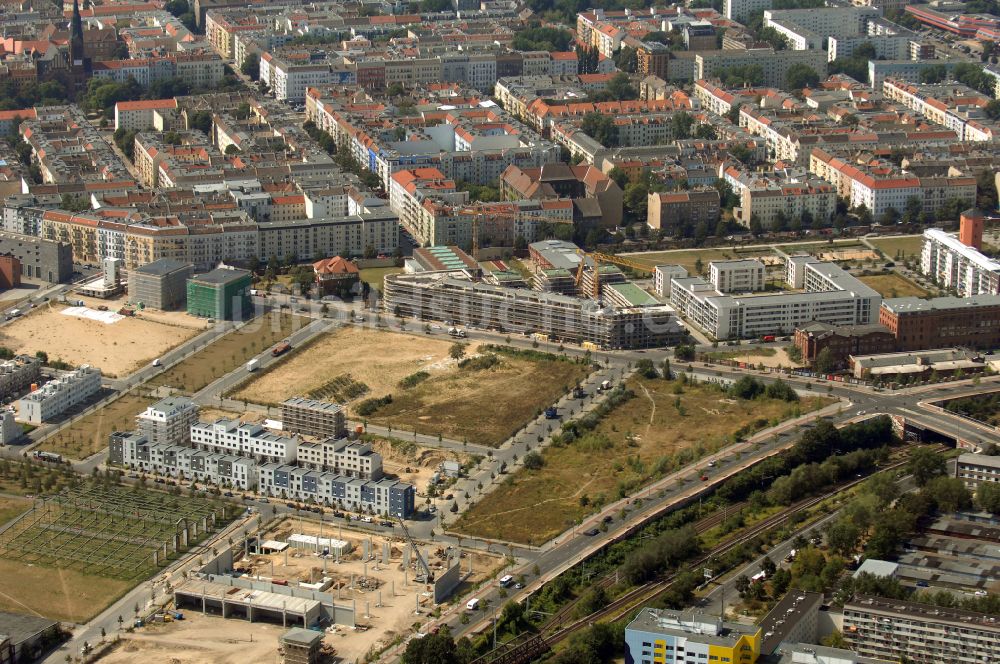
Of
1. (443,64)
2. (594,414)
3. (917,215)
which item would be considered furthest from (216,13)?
(594,414)

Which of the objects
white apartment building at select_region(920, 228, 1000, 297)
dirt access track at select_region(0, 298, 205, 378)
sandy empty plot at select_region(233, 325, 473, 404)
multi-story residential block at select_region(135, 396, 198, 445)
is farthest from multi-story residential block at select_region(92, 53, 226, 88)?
multi-story residential block at select_region(135, 396, 198, 445)

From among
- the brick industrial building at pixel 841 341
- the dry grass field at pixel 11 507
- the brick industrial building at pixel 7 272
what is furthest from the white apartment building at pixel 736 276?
the dry grass field at pixel 11 507

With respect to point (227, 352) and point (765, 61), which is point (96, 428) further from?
point (765, 61)

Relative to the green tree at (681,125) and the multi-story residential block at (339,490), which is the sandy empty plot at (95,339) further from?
the green tree at (681,125)

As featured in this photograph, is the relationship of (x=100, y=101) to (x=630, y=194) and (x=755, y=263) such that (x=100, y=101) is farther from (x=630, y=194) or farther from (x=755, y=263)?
(x=755, y=263)

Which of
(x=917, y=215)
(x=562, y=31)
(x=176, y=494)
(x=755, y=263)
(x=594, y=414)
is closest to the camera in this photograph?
(x=176, y=494)
